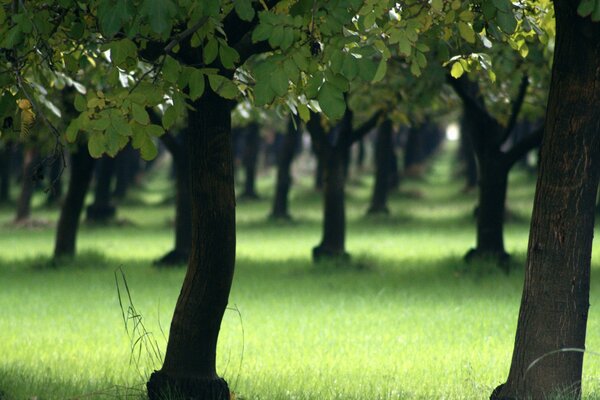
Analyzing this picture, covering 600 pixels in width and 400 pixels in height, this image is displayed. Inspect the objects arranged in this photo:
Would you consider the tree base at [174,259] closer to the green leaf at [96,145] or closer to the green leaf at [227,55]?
the green leaf at [227,55]

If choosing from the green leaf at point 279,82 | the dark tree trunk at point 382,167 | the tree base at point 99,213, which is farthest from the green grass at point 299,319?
the tree base at point 99,213

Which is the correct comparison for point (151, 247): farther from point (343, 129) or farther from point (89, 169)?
point (343, 129)

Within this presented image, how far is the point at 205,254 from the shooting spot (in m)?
7.82

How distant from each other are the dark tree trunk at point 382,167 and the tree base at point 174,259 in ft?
40.4

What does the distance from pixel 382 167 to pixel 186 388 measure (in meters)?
25.4

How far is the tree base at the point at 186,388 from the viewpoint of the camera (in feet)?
25.7

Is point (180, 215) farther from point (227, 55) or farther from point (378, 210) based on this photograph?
point (227, 55)

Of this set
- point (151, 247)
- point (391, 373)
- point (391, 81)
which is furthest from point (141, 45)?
point (151, 247)

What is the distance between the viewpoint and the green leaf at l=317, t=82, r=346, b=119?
17.6 feet

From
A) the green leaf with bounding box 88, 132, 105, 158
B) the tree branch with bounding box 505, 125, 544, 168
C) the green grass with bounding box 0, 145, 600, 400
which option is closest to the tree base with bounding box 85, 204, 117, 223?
the green grass with bounding box 0, 145, 600, 400

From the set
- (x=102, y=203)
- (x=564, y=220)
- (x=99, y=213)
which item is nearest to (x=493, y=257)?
(x=564, y=220)

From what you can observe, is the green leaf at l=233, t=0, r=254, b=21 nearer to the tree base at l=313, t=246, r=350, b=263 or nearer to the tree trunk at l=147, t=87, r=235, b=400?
the tree trunk at l=147, t=87, r=235, b=400

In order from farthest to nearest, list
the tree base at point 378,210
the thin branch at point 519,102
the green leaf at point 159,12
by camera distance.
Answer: the tree base at point 378,210 → the thin branch at point 519,102 → the green leaf at point 159,12

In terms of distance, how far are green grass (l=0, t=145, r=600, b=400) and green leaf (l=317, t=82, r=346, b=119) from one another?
12.1 ft
